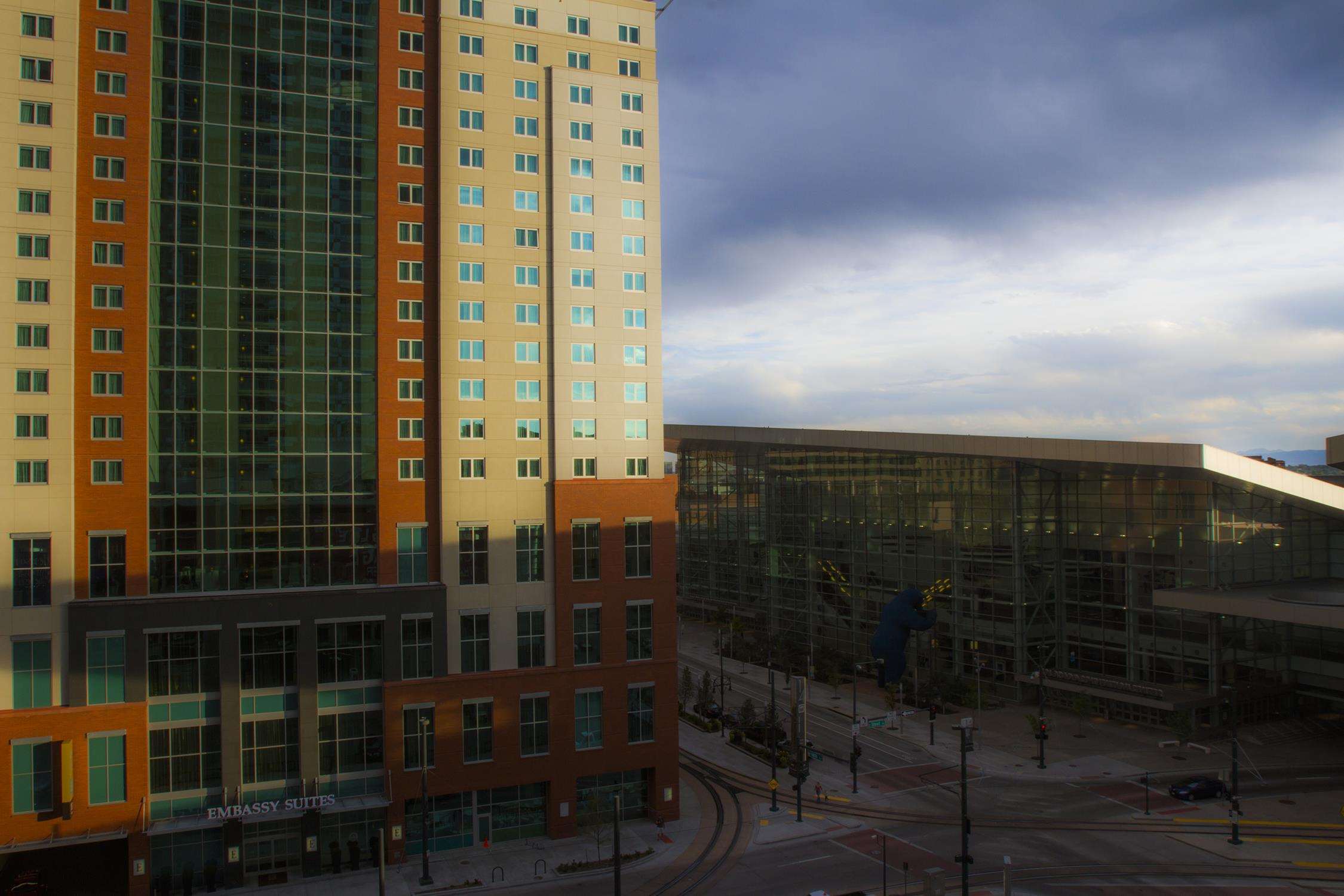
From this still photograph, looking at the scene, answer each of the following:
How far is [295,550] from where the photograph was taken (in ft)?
157

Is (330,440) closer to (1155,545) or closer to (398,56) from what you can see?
(398,56)

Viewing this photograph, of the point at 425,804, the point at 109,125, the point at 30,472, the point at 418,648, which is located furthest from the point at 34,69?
the point at 425,804

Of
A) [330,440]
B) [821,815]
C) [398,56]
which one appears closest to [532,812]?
[821,815]

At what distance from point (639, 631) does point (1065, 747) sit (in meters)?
32.2

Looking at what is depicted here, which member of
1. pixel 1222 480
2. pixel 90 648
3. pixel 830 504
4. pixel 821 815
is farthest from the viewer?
pixel 830 504

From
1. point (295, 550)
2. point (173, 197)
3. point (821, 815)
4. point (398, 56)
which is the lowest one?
point (821, 815)

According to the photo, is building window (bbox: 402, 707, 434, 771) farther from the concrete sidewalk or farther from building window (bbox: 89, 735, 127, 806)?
the concrete sidewalk

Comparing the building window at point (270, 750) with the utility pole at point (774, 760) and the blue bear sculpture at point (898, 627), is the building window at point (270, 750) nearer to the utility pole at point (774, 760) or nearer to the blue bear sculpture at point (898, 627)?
the utility pole at point (774, 760)

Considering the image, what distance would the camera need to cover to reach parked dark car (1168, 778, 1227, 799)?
52812 mm

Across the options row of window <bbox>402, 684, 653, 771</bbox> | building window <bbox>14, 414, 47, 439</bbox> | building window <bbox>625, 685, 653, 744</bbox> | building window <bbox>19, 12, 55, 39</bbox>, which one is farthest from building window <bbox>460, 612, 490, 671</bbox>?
building window <bbox>19, 12, 55, 39</bbox>

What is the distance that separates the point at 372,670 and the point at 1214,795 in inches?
1788

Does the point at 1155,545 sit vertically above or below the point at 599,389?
below

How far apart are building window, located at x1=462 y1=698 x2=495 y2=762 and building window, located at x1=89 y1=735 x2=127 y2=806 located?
15067 millimetres

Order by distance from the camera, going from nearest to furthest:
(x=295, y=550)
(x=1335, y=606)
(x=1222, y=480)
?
(x=295, y=550)
(x=1335, y=606)
(x=1222, y=480)
